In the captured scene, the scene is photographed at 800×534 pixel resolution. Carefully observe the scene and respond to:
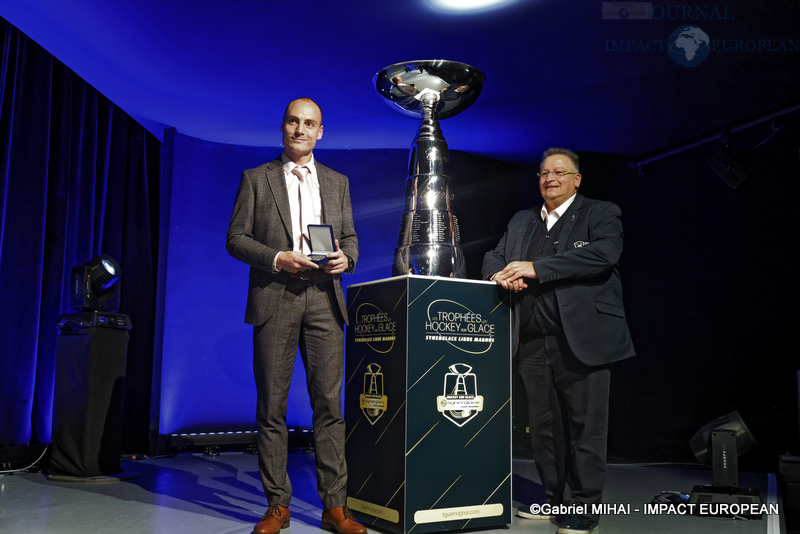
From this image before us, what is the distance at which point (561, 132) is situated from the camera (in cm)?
476

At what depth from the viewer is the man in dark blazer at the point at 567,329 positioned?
7.86 ft

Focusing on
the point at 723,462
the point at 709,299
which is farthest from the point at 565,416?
the point at 709,299

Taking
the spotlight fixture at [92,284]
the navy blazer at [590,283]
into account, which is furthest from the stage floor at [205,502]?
the spotlight fixture at [92,284]

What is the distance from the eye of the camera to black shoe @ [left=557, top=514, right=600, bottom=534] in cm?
221

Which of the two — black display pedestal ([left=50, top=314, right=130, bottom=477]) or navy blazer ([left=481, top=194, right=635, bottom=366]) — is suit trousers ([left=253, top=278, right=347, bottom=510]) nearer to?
navy blazer ([left=481, top=194, right=635, bottom=366])

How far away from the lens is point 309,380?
2.30m

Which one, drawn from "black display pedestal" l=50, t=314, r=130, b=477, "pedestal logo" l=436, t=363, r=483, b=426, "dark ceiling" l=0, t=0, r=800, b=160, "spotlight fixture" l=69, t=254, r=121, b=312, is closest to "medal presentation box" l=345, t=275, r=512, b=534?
"pedestal logo" l=436, t=363, r=483, b=426

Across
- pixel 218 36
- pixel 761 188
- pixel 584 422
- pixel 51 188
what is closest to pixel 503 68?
pixel 218 36

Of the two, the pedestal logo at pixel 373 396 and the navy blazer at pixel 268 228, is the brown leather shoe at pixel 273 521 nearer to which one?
the pedestal logo at pixel 373 396

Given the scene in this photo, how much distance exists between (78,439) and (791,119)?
4.77m

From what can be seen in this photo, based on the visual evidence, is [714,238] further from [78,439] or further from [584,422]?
[78,439]

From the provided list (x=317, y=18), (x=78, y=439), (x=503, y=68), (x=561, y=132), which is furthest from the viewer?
(x=561, y=132)

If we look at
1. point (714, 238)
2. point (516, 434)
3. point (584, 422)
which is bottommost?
point (516, 434)

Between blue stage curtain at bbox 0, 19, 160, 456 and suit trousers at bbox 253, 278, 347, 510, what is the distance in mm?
2166
